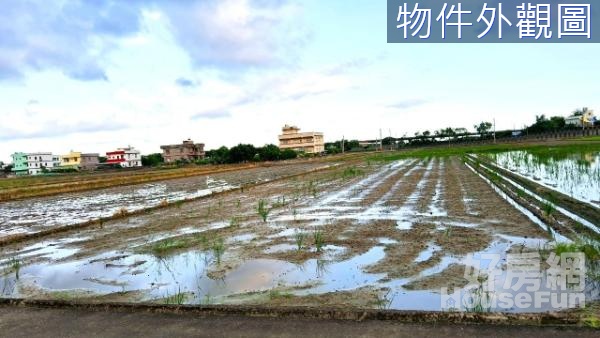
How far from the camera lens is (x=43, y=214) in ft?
47.9

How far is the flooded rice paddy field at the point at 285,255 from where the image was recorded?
5004 millimetres

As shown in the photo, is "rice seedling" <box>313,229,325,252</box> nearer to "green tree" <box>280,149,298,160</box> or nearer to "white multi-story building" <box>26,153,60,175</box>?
"green tree" <box>280,149,298,160</box>

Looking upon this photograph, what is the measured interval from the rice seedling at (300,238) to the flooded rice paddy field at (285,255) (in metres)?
0.05

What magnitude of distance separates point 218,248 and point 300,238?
1.35 meters

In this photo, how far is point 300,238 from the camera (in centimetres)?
766

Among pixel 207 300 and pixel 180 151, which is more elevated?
pixel 180 151

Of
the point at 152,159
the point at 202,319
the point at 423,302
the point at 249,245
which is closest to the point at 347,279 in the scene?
the point at 423,302

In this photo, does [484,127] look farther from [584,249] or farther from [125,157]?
[584,249]

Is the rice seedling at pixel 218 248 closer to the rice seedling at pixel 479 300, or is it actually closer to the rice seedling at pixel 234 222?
the rice seedling at pixel 234 222

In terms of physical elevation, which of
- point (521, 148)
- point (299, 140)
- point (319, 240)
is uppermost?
point (299, 140)

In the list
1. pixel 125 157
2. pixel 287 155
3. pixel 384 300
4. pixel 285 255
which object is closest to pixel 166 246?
pixel 285 255

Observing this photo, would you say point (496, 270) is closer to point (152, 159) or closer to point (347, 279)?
point (347, 279)

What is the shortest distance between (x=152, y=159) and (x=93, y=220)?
271 ft

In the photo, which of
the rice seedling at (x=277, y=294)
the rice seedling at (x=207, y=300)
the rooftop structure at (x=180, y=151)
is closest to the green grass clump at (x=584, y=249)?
the rice seedling at (x=277, y=294)
